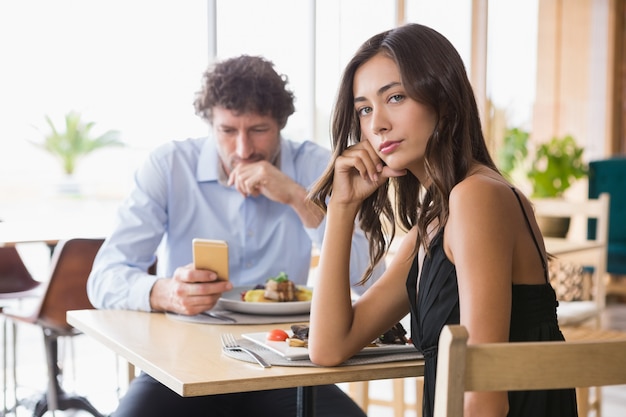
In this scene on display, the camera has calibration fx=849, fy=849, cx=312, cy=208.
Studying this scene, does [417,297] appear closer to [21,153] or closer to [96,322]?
[96,322]

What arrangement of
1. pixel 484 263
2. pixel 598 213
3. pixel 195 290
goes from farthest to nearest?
pixel 598 213
pixel 195 290
pixel 484 263

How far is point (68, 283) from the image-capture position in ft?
10.3

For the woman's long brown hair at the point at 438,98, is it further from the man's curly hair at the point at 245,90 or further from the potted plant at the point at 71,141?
the potted plant at the point at 71,141

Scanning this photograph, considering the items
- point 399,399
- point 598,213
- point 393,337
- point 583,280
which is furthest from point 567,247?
point 393,337

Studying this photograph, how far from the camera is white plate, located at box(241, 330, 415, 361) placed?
1.65m

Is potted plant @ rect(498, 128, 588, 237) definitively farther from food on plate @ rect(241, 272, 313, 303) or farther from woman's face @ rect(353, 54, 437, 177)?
woman's face @ rect(353, 54, 437, 177)

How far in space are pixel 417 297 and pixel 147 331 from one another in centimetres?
60

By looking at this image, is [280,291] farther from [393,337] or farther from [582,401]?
[582,401]

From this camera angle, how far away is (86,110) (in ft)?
47.8

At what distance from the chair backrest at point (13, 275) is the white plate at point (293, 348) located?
2560 millimetres

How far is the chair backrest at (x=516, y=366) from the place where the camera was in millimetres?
1076

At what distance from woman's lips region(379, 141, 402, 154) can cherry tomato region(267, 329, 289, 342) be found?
1.41 ft

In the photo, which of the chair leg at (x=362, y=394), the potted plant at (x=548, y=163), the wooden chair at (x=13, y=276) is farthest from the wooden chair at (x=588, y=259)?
the wooden chair at (x=13, y=276)

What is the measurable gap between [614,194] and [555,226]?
28.6 inches
